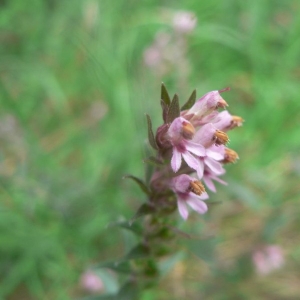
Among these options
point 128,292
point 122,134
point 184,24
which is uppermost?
point 184,24

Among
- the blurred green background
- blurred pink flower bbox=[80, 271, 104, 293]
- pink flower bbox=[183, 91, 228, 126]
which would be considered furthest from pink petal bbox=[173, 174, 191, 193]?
blurred pink flower bbox=[80, 271, 104, 293]

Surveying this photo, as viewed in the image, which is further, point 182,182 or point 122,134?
point 122,134

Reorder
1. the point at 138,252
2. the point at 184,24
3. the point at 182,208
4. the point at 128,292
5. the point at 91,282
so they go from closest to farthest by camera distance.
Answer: the point at 182,208 → the point at 138,252 → the point at 128,292 → the point at 91,282 → the point at 184,24

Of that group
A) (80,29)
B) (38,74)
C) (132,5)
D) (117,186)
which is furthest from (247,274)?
(132,5)

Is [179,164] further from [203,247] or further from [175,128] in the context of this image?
[203,247]

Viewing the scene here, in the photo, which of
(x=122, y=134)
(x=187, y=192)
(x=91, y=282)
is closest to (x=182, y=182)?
(x=187, y=192)

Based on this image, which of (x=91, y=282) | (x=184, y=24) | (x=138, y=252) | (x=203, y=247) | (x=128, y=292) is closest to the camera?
(x=138, y=252)

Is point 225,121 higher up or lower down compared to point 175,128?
higher up
